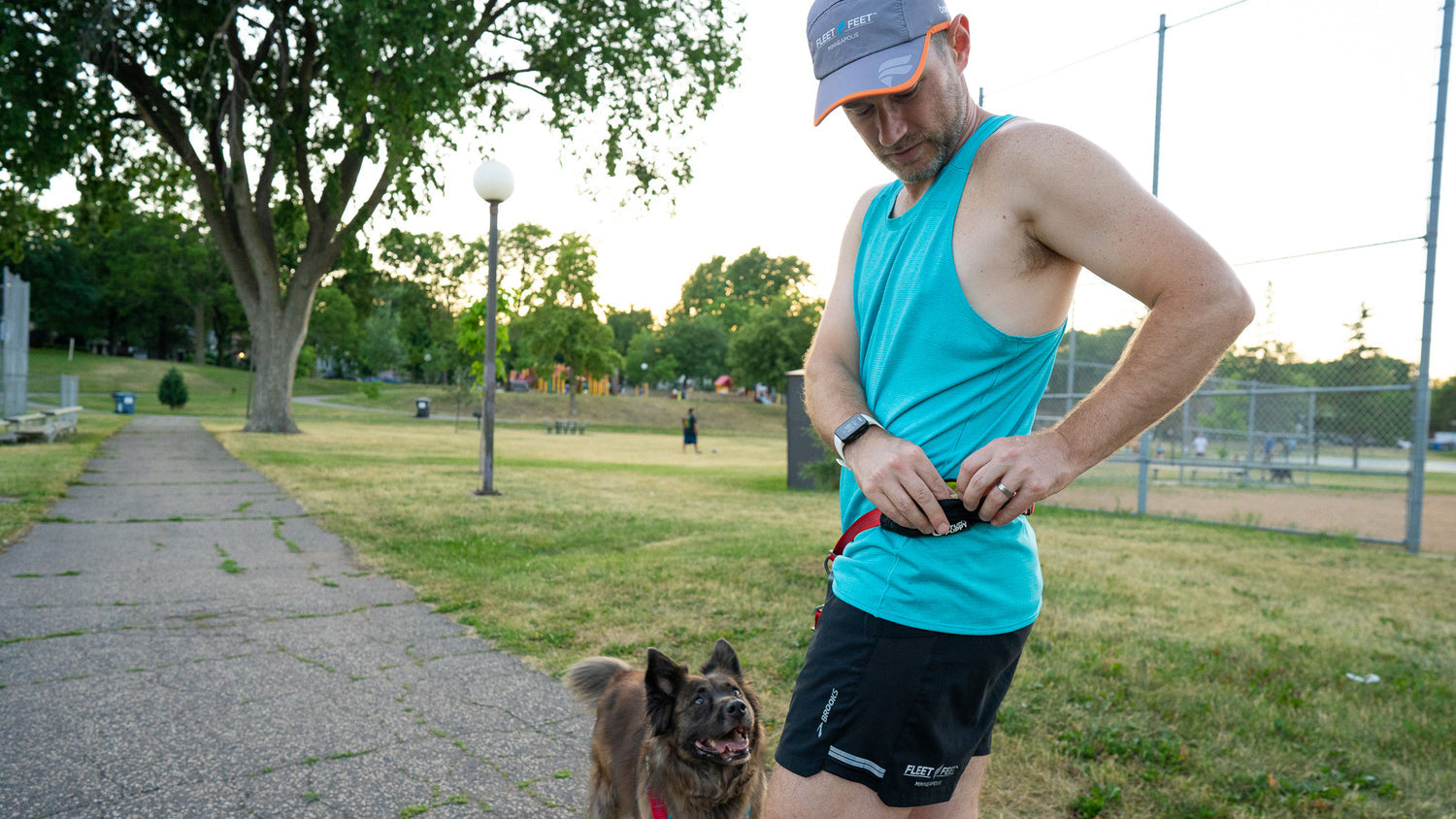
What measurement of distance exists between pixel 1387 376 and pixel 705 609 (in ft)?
30.3

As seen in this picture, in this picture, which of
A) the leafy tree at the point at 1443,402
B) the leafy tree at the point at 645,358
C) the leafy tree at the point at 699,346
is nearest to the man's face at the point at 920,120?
the leafy tree at the point at 1443,402

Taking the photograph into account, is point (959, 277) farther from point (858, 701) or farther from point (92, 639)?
point (92, 639)

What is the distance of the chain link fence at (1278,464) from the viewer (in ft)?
32.8

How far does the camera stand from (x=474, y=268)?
76.3 metres

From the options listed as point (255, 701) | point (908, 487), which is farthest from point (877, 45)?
point (255, 701)

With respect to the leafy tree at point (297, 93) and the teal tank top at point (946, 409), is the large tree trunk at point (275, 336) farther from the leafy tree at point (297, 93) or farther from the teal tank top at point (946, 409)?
the teal tank top at point (946, 409)

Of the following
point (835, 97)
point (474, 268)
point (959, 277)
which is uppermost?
point (474, 268)

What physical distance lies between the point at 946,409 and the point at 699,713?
5.11 feet

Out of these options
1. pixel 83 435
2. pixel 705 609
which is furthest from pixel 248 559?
pixel 83 435

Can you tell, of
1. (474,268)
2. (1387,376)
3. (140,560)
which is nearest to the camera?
(140,560)

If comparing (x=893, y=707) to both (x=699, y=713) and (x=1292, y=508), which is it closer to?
(x=699, y=713)

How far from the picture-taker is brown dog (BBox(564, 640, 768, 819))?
2.51 metres

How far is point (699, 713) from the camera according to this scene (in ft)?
8.33

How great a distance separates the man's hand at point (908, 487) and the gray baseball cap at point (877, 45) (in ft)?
1.94
